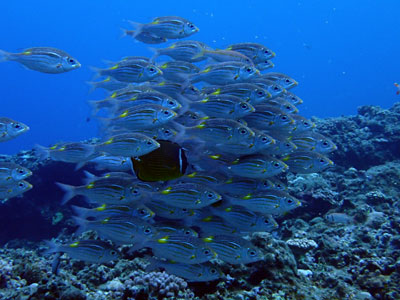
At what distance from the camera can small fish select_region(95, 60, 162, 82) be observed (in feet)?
17.8

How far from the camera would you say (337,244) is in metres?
6.48

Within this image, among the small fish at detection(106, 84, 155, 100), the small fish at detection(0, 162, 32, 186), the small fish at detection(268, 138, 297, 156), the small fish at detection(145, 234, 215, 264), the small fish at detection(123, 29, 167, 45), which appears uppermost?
the small fish at detection(123, 29, 167, 45)

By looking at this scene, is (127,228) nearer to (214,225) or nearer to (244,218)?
(214,225)

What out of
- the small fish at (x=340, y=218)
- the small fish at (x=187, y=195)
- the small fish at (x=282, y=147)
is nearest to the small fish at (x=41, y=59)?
the small fish at (x=187, y=195)

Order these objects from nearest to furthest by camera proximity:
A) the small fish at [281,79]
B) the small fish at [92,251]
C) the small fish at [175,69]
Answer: the small fish at [92,251], the small fish at [175,69], the small fish at [281,79]

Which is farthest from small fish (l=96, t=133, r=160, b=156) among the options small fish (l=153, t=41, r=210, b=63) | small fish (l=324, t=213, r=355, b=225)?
small fish (l=324, t=213, r=355, b=225)

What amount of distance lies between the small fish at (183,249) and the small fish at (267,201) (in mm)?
937

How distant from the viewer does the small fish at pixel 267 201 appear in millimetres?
4406

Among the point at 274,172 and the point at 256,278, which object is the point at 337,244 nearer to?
the point at 256,278

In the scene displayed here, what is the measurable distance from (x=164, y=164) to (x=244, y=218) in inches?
65.7

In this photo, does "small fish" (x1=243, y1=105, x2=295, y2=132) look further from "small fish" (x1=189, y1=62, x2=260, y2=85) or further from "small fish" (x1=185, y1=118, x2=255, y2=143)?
"small fish" (x1=185, y1=118, x2=255, y2=143)

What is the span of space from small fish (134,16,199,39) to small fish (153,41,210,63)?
36 cm

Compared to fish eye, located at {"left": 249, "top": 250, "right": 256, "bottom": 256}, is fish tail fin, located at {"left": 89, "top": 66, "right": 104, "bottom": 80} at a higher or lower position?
higher

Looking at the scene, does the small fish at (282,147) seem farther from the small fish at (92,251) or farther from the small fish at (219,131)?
the small fish at (92,251)
